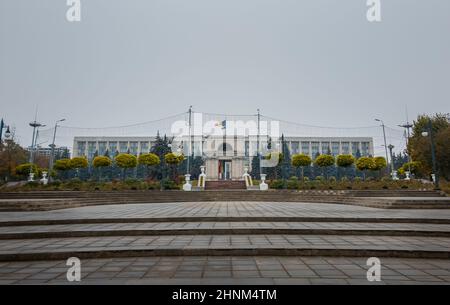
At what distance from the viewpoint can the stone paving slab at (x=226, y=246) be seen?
14.6 ft

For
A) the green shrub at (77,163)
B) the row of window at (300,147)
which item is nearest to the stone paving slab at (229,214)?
the green shrub at (77,163)

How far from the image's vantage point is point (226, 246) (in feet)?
15.6

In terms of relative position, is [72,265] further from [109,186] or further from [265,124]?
[265,124]

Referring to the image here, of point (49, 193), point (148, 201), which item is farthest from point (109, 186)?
point (148, 201)

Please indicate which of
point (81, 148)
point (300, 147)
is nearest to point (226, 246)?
point (300, 147)

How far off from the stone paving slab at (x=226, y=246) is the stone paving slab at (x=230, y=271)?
0.14 meters

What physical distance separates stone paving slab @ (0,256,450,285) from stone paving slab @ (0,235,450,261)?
14cm

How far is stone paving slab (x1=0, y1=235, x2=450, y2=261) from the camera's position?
4445 mm

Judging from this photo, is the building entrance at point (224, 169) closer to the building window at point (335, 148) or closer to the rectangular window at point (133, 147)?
the rectangular window at point (133, 147)

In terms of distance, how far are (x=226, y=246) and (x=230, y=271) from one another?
107 cm

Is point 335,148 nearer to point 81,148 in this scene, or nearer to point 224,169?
point 224,169

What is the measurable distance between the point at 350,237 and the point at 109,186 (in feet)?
71.5

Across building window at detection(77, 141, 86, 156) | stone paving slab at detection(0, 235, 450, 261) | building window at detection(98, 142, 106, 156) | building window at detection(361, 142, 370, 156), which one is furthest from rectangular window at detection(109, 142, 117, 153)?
stone paving slab at detection(0, 235, 450, 261)

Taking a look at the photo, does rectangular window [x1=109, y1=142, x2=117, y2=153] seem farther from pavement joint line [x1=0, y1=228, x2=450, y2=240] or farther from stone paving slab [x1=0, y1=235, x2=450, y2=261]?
stone paving slab [x1=0, y1=235, x2=450, y2=261]
